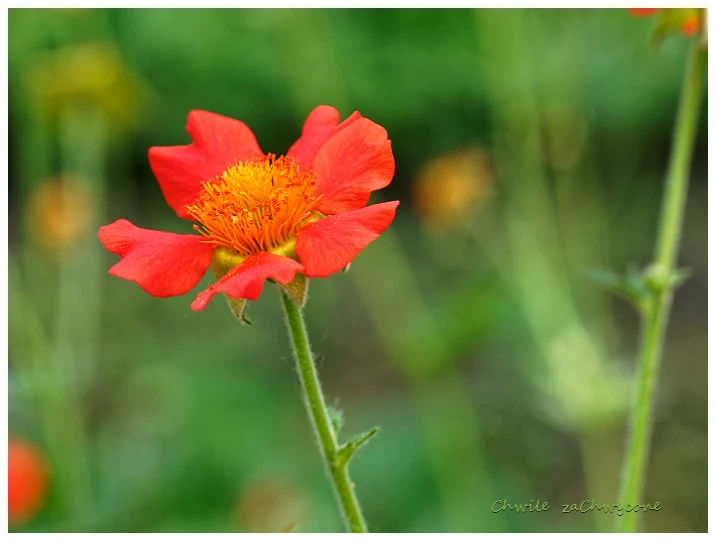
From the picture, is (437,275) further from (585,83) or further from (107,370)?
(107,370)

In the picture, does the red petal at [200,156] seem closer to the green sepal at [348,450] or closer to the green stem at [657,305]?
the green sepal at [348,450]

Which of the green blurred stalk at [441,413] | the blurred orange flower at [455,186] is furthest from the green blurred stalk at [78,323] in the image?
the blurred orange flower at [455,186]

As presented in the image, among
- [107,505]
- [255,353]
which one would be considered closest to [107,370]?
[255,353]

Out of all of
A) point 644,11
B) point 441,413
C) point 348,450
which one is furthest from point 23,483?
point 644,11

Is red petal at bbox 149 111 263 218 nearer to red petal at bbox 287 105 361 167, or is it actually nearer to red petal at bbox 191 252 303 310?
red petal at bbox 287 105 361 167

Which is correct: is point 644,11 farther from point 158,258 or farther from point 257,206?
point 158,258

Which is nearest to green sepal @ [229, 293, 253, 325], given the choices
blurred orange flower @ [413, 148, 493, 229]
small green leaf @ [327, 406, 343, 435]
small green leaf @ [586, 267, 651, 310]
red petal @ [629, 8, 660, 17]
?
small green leaf @ [327, 406, 343, 435]
